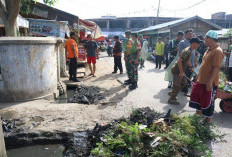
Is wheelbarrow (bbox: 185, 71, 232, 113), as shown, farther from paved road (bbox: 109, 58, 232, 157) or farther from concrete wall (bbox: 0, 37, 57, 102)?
concrete wall (bbox: 0, 37, 57, 102)

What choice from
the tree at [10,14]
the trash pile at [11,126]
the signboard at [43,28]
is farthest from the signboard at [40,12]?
the trash pile at [11,126]

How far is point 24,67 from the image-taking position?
436 cm

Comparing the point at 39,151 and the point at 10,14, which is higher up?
the point at 10,14

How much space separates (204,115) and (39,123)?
3.10 meters

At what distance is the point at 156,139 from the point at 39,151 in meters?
1.88

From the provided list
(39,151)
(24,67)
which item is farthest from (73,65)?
(39,151)

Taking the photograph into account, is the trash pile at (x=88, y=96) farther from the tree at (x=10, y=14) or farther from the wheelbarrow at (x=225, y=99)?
the wheelbarrow at (x=225, y=99)

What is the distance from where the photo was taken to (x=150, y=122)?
3.13 meters

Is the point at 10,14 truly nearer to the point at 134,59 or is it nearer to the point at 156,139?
the point at 134,59

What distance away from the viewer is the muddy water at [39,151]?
281cm

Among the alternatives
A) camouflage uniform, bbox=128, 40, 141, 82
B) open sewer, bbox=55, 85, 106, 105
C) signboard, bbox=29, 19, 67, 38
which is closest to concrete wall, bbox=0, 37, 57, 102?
open sewer, bbox=55, 85, 106, 105

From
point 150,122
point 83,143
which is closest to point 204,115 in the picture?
point 150,122

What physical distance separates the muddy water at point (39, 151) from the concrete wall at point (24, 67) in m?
1.87

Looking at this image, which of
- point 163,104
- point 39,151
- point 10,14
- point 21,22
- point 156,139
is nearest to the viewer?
point 156,139
